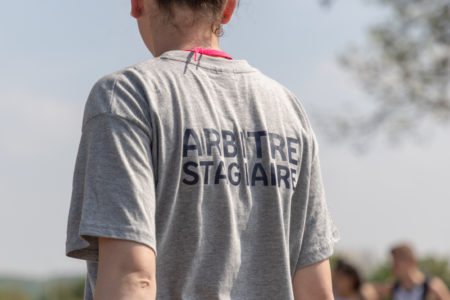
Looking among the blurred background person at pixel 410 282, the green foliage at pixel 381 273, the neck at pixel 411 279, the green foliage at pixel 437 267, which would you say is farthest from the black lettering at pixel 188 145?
the green foliage at pixel 381 273

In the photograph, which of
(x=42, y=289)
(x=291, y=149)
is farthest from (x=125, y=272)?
(x=42, y=289)

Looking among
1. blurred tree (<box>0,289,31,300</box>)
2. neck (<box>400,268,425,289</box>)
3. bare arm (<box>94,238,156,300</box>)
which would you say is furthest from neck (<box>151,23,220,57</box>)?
blurred tree (<box>0,289,31,300</box>)

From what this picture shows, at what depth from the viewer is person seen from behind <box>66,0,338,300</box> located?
135 cm

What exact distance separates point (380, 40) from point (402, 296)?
6.16 m

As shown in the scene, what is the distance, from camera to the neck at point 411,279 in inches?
275

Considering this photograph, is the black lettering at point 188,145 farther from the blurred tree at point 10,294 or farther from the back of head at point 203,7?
the blurred tree at point 10,294

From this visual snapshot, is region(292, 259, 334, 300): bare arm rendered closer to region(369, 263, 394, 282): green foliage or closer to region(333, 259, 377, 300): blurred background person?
region(333, 259, 377, 300): blurred background person

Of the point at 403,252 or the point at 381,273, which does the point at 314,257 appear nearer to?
the point at 403,252

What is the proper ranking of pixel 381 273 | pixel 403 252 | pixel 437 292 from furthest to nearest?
pixel 381 273, pixel 403 252, pixel 437 292

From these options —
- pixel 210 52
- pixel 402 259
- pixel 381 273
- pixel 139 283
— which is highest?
pixel 210 52

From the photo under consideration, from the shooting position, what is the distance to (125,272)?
1.29m

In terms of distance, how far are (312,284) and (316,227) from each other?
5.6 inches

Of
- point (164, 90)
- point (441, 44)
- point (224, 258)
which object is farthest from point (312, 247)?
point (441, 44)

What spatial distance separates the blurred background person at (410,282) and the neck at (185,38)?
5.71 meters
